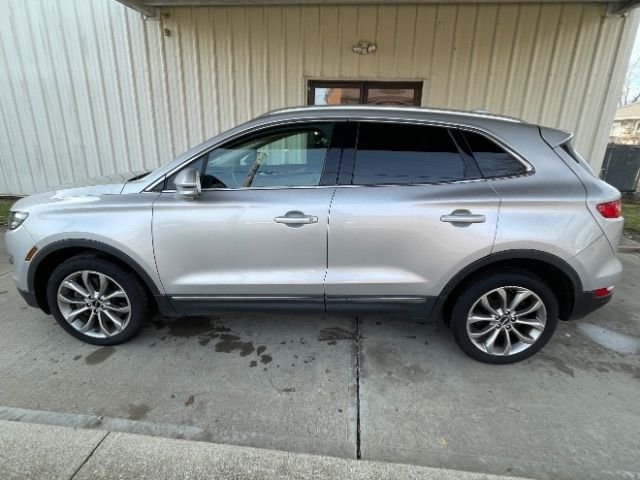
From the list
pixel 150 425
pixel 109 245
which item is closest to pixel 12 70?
pixel 109 245

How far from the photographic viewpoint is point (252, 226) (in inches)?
96.9

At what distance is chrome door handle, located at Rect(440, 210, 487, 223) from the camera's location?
93.2 inches

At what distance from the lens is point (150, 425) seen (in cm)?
213

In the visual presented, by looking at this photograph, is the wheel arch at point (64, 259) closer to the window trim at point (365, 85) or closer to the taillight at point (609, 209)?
the taillight at point (609, 209)

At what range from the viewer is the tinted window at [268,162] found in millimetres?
2566

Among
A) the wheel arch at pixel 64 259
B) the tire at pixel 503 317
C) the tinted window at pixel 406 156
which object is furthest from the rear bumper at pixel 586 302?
the wheel arch at pixel 64 259

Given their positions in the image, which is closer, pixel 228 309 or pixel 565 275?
pixel 565 275

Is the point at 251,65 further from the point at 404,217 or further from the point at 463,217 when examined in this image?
the point at 463,217

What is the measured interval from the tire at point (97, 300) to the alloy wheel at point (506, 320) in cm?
250

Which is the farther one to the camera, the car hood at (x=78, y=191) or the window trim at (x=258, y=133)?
the car hood at (x=78, y=191)

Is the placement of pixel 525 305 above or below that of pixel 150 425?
above

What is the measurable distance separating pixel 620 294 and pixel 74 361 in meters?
5.24

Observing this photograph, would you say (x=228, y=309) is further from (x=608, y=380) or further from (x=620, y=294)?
(x=620, y=294)

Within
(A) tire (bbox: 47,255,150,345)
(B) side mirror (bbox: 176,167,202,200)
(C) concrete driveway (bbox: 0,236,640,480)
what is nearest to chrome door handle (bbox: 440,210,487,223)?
(C) concrete driveway (bbox: 0,236,640,480)
